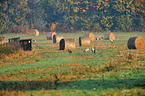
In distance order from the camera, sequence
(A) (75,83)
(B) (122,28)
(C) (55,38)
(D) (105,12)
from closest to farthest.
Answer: (A) (75,83), (C) (55,38), (B) (122,28), (D) (105,12)

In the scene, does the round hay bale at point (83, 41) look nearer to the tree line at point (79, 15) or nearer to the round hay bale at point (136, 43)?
the round hay bale at point (136, 43)

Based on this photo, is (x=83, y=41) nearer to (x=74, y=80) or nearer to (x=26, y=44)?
(x=26, y=44)

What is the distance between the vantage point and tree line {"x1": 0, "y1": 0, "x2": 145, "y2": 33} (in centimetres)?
7762

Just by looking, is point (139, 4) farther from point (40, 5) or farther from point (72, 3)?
point (40, 5)

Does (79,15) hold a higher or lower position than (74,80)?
higher

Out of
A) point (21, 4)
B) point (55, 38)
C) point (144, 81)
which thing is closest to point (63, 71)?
point (144, 81)

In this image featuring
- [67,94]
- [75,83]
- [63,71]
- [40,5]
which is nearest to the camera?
[67,94]

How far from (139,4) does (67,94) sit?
73.2m

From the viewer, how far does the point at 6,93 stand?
1042 cm

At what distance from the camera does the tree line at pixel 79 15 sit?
7762 centimetres

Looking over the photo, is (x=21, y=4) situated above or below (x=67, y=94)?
above

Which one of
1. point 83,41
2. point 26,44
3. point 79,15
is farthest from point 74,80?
point 79,15

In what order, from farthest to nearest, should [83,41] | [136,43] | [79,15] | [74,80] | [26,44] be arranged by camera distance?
[79,15]
[83,41]
[26,44]
[136,43]
[74,80]

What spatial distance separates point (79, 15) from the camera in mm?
85062
